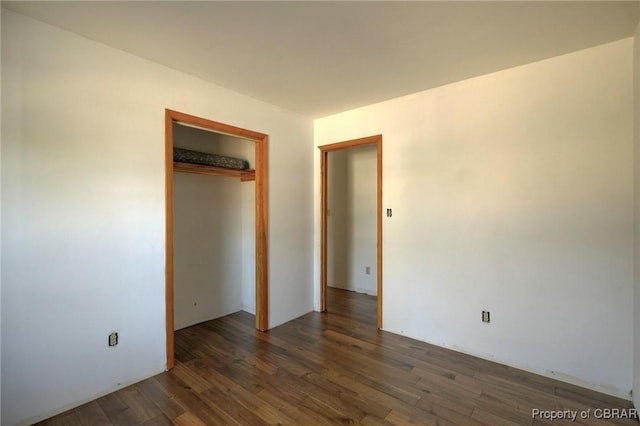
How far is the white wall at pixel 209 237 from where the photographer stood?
11.3ft

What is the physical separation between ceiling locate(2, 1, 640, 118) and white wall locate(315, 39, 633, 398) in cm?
31

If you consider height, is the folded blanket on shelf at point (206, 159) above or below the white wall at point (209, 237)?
above

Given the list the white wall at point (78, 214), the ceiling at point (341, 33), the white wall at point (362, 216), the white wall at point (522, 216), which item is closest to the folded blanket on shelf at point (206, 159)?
the white wall at point (78, 214)

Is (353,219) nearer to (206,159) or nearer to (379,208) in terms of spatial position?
(379,208)

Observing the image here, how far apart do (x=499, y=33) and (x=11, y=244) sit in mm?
3423

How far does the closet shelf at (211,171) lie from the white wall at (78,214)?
0.75 meters

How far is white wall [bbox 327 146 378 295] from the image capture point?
5.00m

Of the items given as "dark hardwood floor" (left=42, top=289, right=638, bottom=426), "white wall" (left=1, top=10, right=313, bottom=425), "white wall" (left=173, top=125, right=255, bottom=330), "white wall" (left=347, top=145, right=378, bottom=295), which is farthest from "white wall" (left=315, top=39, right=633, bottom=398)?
A: "white wall" (left=1, top=10, right=313, bottom=425)

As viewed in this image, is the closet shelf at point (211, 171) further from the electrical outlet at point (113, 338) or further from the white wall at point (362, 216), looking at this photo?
the white wall at point (362, 216)

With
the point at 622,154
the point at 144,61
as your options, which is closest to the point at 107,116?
the point at 144,61

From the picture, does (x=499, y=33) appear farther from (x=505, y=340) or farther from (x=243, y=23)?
Result: (x=505, y=340)

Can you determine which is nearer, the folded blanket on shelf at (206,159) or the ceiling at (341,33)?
the ceiling at (341,33)

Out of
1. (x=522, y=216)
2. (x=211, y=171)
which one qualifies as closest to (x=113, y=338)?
(x=211, y=171)

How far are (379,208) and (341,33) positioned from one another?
1867mm
